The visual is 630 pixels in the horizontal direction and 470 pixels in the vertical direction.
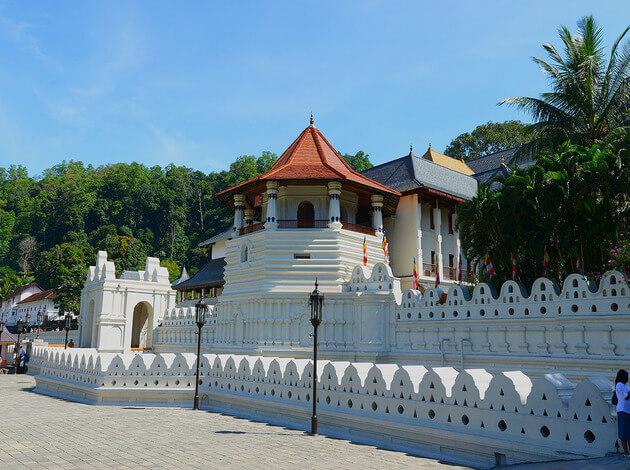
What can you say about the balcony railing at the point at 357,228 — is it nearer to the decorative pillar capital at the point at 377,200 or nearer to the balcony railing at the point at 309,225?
the balcony railing at the point at 309,225

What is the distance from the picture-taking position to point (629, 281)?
12180mm

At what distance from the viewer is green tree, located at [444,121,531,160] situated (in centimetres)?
5809

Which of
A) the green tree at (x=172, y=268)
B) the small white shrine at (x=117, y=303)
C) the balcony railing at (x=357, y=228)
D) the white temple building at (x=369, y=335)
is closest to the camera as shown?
the white temple building at (x=369, y=335)

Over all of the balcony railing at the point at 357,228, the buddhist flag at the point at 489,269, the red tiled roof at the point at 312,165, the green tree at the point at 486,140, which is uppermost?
the green tree at the point at 486,140

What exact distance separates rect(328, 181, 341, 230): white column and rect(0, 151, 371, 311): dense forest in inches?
1928

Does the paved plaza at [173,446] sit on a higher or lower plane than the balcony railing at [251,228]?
lower

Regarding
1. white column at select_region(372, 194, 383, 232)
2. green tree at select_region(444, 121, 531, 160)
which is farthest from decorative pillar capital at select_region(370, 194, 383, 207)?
green tree at select_region(444, 121, 531, 160)

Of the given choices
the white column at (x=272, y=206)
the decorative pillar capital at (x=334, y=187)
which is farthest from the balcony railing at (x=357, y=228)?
the white column at (x=272, y=206)

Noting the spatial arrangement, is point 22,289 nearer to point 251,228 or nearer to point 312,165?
point 251,228

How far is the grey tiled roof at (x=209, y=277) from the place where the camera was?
42.4 meters

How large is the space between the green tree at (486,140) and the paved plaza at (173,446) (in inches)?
2002

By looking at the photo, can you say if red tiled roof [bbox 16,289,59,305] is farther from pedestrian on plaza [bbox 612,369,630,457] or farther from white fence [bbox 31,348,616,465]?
pedestrian on plaza [bbox 612,369,630,457]

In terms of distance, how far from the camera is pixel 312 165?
24891 millimetres

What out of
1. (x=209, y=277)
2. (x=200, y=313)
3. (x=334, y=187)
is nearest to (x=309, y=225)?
(x=334, y=187)
